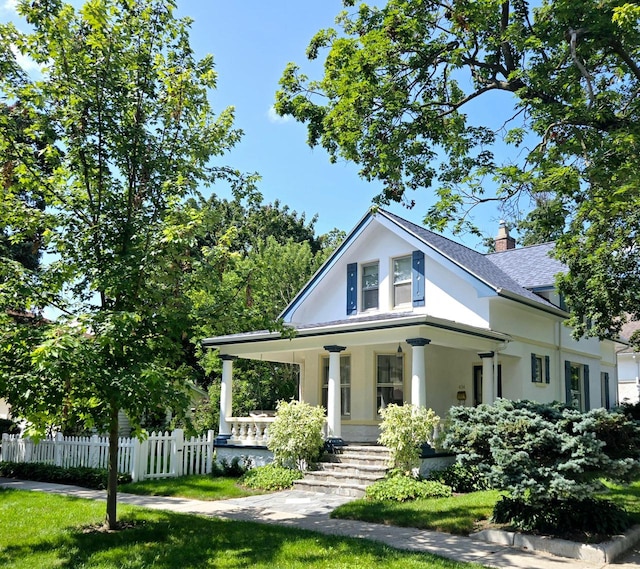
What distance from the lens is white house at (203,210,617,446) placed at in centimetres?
1472

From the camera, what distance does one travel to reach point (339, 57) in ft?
33.9

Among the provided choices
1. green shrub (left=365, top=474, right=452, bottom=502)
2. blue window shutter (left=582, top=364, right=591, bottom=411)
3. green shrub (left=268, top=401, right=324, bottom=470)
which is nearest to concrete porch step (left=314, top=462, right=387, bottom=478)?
green shrub (left=268, top=401, right=324, bottom=470)

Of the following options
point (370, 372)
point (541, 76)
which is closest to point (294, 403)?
point (370, 372)

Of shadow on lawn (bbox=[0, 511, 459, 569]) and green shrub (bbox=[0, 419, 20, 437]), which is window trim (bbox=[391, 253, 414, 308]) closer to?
shadow on lawn (bbox=[0, 511, 459, 569])

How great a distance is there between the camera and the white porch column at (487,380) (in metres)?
14.8

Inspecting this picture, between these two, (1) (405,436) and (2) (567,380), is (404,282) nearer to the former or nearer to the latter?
(1) (405,436)

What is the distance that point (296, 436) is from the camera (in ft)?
44.7

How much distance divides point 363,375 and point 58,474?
26.3 ft

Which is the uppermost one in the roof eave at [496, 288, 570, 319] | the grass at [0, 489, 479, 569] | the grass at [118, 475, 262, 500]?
the roof eave at [496, 288, 570, 319]

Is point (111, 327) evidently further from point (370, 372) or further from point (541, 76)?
point (370, 372)

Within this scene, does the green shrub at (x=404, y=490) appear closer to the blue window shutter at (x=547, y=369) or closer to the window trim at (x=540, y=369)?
the window trim at (x=540, y=369)

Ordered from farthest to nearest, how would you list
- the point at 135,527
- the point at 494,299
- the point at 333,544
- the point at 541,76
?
the point at 494,299, the point at 541,76, the point at 135,527, the point at 333,544

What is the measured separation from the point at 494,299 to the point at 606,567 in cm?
893

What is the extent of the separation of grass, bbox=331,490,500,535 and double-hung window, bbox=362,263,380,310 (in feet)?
24.1
